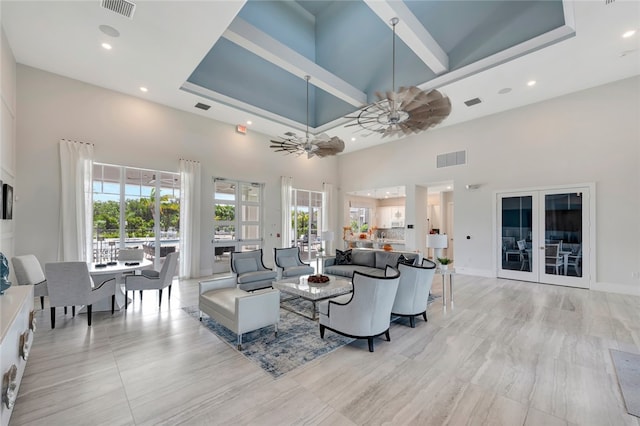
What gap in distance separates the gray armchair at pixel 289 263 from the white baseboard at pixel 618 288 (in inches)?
247

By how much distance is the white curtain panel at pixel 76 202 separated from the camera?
5.31m

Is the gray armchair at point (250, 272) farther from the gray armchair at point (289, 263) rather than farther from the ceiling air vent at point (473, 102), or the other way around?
the ceiling air vent at point (473, 102)

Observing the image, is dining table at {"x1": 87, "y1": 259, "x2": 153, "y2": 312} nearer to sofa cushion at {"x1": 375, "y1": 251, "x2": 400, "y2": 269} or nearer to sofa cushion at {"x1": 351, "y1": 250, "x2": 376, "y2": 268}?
sofa cushion at {"x1": 351, "y1": 250, "x2": 376, "y2": 268}

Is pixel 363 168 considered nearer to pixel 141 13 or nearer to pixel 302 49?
pixel 302 49

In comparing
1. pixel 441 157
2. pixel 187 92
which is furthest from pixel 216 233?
pixel 441 157

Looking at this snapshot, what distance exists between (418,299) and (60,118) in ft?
24.9

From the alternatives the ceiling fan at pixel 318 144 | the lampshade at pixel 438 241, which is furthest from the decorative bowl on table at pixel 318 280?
the ceiling fan at pixel 318 144

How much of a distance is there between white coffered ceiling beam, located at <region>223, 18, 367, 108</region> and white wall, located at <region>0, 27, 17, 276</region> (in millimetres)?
3460

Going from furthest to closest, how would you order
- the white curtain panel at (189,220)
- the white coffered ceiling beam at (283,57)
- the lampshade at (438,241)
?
the white curtain panel at (189,220) → the lampshade at (438,241) → the white coffered ceiling beam at (283,57)

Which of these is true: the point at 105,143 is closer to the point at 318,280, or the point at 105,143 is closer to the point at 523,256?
the point at 318,280

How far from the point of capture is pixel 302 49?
7.37m

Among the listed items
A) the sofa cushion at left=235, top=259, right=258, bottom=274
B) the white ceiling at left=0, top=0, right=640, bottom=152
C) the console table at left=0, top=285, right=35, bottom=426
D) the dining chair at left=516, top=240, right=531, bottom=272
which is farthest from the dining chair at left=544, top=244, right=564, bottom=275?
the console table at left=0, top=285, right=35, bottom=426

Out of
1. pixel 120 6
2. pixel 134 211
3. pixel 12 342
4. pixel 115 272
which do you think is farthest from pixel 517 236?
pixel 134 211

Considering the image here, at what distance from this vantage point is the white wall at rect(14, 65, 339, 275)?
5085 mm
